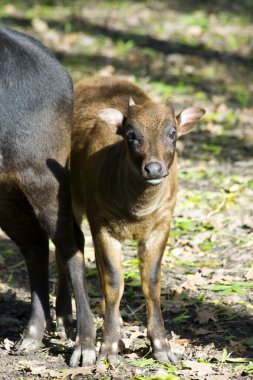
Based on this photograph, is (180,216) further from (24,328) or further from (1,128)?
(1,128)

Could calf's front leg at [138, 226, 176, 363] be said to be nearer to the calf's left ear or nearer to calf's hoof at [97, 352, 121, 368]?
calf's hoof at [97, 352, 121, 368]

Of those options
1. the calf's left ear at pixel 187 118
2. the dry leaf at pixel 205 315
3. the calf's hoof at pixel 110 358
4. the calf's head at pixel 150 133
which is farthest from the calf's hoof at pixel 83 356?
the calf's left ear at pixel 187 118

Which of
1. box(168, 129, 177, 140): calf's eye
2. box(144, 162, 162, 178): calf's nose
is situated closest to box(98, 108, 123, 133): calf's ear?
box(168, 129, 177, 140): calf's eye

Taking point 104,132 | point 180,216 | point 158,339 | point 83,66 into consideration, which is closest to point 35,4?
point 83,66

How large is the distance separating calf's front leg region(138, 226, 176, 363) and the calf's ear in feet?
2.65

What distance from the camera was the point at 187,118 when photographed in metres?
6.77

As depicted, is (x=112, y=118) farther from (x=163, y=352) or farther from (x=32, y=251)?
(x=163, y=352)

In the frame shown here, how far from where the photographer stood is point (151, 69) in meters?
15.1

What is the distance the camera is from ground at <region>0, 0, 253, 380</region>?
6.65 m

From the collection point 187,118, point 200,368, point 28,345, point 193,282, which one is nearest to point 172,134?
point 187,118

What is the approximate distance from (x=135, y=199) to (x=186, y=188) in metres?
4.10

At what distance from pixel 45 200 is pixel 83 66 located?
8704 millimetres

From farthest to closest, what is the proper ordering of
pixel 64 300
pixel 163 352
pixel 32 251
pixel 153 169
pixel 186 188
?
1. pixel 186 188
2. pixel 64 300
3. pixel 32 251
4. pixel 163 352
5. pixel 153 169

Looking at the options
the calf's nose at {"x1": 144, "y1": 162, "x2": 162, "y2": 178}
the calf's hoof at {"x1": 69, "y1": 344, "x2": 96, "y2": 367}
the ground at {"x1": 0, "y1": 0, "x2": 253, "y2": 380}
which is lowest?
the ground at {"x1": 0, "y1": 0, "x2": 253, "y2": 380}
